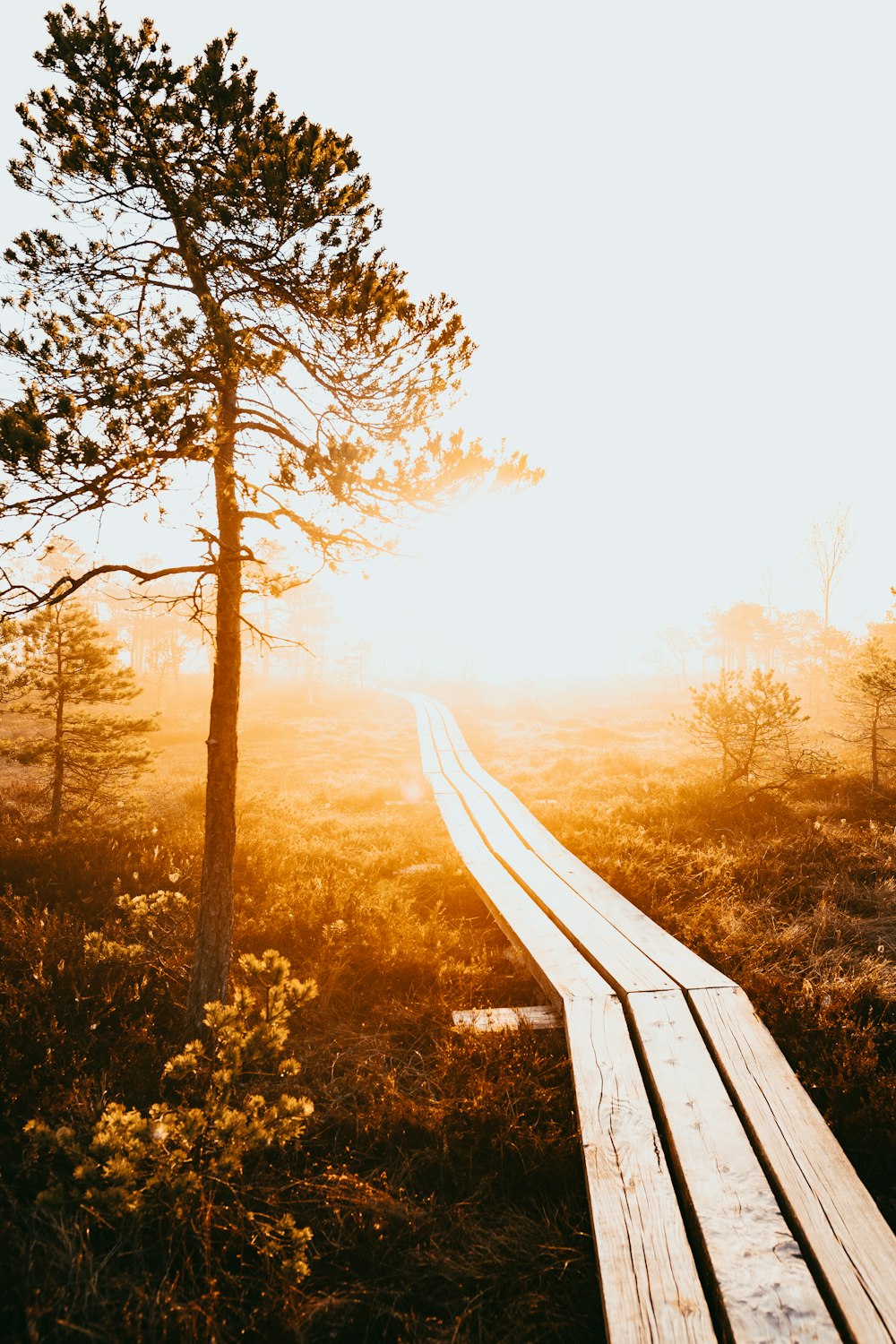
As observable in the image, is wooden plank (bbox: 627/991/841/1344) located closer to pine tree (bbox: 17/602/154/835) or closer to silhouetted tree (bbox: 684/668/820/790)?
silhouetted tree (bbox: 684/668/820/790)

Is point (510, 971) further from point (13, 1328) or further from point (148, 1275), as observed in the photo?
point (13, 1328)

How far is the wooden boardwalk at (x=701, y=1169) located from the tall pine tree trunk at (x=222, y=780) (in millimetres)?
3400

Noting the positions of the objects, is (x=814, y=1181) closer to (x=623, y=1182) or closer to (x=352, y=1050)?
(x=623, y=1182)

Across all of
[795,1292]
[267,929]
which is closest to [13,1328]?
[795,1292]

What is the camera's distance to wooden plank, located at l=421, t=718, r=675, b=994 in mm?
5875

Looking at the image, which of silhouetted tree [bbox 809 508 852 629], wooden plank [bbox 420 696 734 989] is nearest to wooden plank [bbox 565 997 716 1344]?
wooden plank [bbox 420 696 734 989]

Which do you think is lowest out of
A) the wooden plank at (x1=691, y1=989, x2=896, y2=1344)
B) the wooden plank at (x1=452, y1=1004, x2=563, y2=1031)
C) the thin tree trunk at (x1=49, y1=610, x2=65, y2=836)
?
the wooden plank at (x1=452, y1=1004, x2=563, y2=1031)

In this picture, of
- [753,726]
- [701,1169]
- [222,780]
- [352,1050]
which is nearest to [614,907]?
[352,1050]

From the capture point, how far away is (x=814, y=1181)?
11.9 ft

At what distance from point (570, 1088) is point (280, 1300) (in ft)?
8.66

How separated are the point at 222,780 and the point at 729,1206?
5.27 m

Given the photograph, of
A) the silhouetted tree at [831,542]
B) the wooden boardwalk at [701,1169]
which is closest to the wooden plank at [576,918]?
the wooden boardwalk at [701,1169]

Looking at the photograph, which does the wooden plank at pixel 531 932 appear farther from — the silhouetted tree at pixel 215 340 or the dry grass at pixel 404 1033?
the silhouetted tree at pixel 215 340

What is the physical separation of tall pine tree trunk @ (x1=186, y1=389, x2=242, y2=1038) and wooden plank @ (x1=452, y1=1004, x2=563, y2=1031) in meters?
2.55
